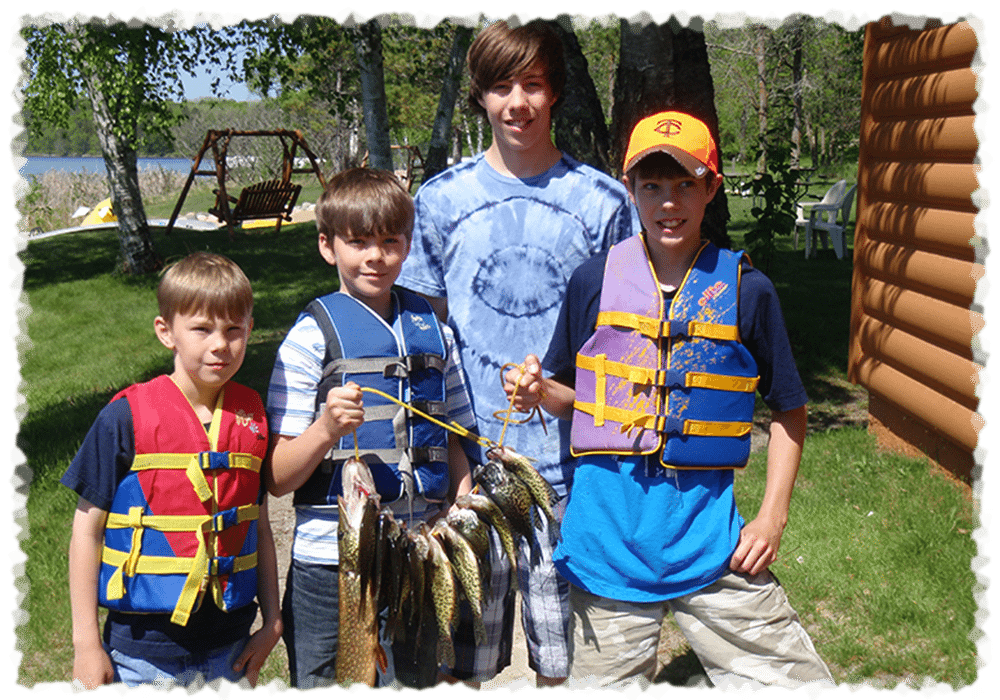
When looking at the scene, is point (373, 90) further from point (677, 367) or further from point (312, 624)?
point (312, 624)

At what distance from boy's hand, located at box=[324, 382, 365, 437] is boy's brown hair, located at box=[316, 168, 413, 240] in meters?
0.56

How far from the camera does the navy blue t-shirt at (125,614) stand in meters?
2.55

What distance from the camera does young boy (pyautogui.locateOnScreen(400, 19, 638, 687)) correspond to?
3037 millimetres

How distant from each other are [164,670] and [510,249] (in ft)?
5.70

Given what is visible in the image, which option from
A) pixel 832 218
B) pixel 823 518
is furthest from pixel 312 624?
pixel 832 218

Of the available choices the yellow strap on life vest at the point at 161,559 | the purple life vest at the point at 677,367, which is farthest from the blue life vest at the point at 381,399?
the purple life vest at the point at 677,367

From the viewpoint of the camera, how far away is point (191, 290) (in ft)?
8.67

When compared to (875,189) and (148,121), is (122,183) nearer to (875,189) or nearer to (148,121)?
(148,121)

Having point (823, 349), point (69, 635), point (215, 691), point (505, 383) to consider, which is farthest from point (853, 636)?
point (823, 349)

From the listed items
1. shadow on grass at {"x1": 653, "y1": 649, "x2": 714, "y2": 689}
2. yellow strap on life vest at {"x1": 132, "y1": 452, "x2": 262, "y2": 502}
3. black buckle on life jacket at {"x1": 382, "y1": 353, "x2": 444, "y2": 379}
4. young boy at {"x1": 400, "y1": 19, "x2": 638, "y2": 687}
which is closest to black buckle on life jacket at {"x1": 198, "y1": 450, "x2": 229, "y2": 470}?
yellow strap on life vest at {"x1": 132, "y1": 452, "x2": 262, "y2": 502}

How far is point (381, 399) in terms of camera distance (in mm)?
2740

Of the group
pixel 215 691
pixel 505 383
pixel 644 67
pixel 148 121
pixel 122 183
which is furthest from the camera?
pixel 122 183

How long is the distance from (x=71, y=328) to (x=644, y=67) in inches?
357

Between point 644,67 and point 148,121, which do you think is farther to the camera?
point 148,121
